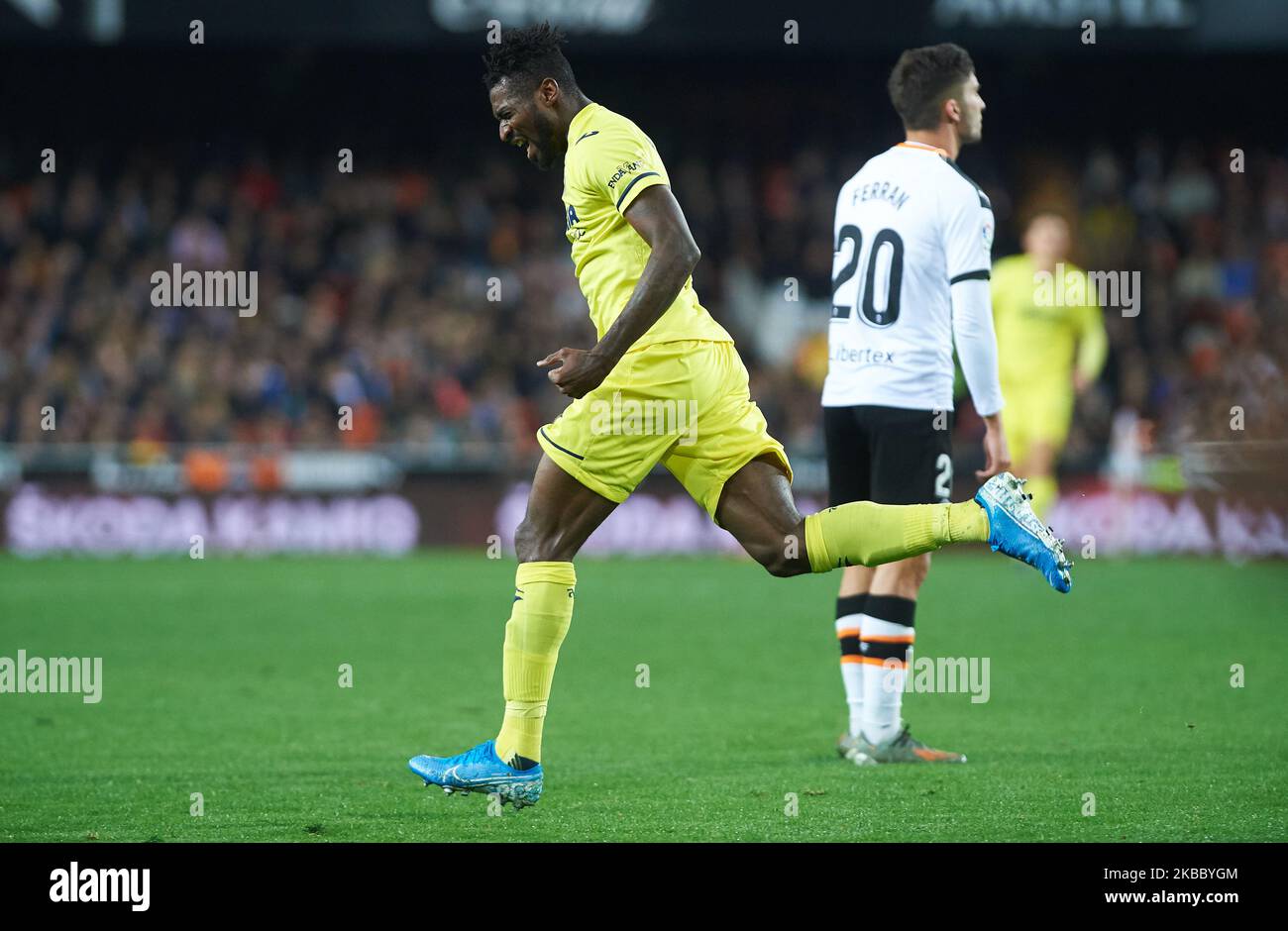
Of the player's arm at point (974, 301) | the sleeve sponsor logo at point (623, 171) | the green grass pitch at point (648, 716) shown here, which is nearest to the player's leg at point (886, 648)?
the green grass pitch at point (648, 716)

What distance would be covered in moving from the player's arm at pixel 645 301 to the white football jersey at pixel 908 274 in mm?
1471

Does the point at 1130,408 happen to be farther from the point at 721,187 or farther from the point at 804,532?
the point at 804,532

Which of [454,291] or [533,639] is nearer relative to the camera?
[533,639]

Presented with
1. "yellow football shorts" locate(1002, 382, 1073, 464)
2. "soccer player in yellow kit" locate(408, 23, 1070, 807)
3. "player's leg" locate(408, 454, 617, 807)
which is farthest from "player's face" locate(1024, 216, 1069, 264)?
"player's leg" locate(408, 454, 617, 807)

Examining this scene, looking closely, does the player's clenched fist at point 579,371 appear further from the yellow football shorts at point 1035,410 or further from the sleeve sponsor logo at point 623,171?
the yellow football shorts at point 1035,410

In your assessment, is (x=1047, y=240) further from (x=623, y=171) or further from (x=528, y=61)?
(x=623, y=171)

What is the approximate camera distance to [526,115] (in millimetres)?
5258

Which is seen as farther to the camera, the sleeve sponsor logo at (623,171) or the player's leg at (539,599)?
the player's leg at (539,599)

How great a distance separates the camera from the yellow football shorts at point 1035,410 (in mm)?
12477

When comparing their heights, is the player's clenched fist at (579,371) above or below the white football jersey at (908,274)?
below

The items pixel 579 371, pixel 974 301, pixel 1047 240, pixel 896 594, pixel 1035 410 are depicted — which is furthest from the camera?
pixel 1035 410

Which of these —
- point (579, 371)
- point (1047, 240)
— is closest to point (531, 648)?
point (579, 371)

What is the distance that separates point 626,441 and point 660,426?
116 millimetres

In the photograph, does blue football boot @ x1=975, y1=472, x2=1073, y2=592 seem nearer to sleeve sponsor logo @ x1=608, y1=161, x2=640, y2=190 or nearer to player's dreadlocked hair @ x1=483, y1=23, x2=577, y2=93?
sleeve sponsor logo @ x1=608, y1=161, x2=640, y2=190
